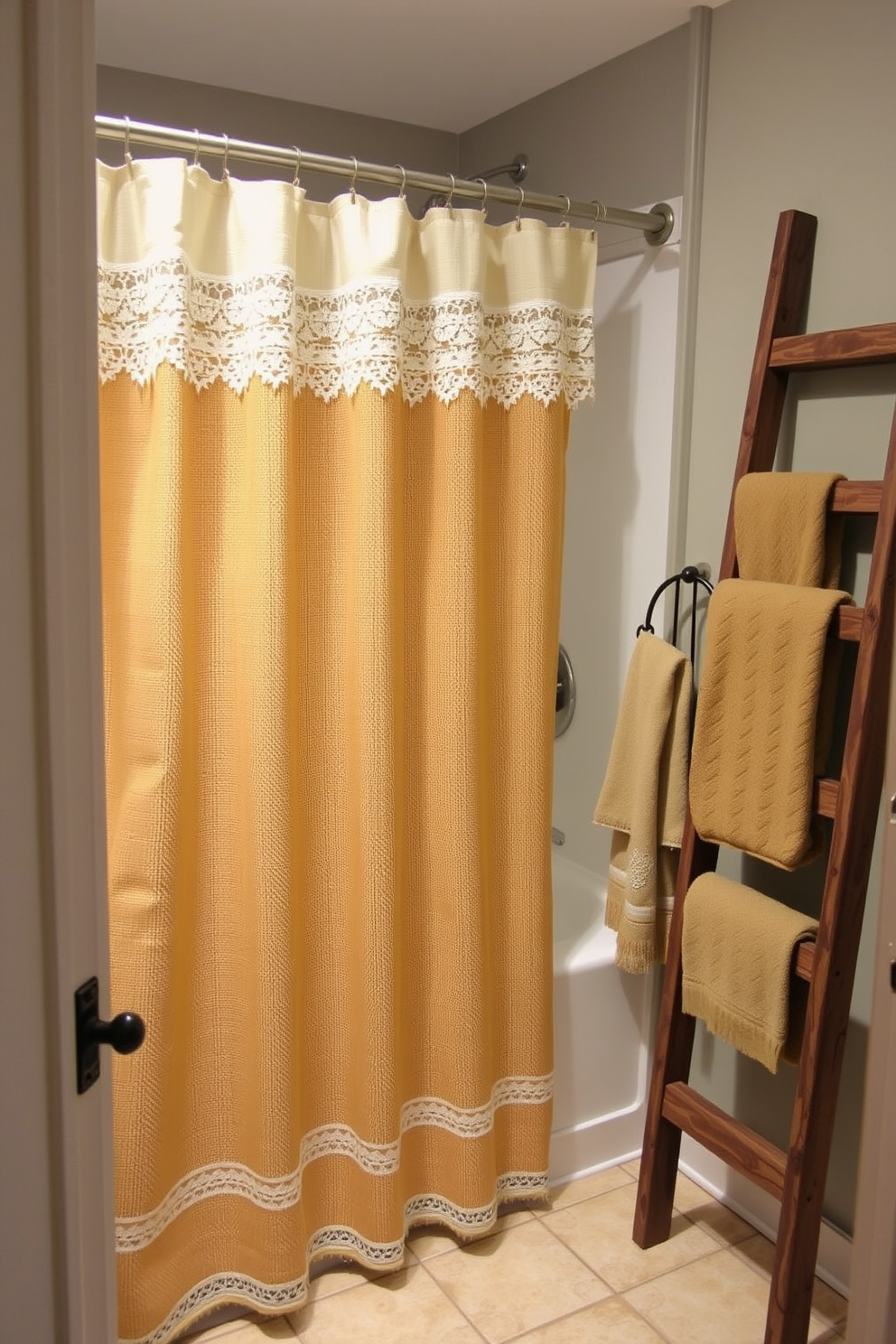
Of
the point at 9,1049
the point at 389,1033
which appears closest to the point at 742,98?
the point at 389,1033

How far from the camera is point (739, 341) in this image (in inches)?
84.1

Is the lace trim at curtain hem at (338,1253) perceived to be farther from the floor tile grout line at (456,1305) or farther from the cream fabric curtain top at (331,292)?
the cream fabric curtain top at (331,292)

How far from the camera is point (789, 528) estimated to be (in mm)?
1876

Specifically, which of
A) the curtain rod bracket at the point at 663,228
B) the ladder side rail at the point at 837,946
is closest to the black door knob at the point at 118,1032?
the ladder side rail at the point at 837,946

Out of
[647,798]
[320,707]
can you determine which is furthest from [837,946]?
[320,707]

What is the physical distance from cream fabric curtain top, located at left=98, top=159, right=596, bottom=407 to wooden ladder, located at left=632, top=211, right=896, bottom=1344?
0.34 metres

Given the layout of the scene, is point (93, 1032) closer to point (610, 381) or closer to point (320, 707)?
point (320, 707)

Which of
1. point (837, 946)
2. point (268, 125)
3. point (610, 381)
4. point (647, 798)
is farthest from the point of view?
point (268, 125)

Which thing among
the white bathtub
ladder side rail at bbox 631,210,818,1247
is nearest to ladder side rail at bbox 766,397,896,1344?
ladder side rail at bbox 631,210,818,1247

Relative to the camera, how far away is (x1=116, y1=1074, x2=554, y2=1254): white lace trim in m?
1.84

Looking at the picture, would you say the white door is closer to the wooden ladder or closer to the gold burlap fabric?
the gold burlap fabric

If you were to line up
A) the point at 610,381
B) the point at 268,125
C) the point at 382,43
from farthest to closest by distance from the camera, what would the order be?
1. the point at 268,125
2. the point at 610,381
3. the point at 382,43

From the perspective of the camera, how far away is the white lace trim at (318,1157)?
6.05 feet

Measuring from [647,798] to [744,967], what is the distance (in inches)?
14.9
